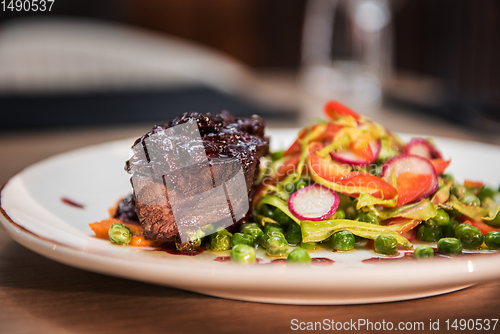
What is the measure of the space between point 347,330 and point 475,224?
4.17 feet

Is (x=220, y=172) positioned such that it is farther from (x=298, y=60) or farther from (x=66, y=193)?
(x=298, y=60)

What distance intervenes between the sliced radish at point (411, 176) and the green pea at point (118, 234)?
4.77ft

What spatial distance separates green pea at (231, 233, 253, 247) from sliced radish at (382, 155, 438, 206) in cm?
90

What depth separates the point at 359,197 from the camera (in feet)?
7.85

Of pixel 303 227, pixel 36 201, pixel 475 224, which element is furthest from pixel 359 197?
pixel 36 201

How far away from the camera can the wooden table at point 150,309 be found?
5.21 ft

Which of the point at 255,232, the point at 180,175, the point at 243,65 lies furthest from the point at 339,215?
the point at 243,65

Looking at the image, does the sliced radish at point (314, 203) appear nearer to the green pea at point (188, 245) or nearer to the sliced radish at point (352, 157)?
the sliced radish at point (352, 157)

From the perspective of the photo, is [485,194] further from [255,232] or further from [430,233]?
[255,232]

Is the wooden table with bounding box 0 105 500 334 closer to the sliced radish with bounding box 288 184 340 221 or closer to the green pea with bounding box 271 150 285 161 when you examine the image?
the sliced radish with bounding box 288 184 340 221

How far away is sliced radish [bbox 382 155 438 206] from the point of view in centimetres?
245

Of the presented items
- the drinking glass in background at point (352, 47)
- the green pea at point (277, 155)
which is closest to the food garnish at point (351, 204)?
the green pea at point (277, 155)

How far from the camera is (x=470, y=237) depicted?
2145mm

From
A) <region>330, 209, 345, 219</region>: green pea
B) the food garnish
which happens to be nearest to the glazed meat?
the food garnish
